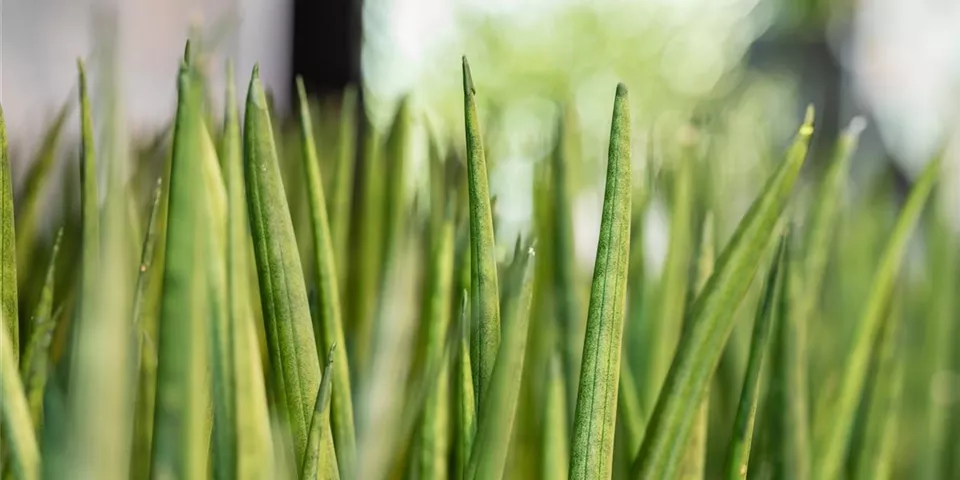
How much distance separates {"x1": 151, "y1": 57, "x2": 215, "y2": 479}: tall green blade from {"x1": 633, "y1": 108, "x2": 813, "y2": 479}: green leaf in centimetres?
7

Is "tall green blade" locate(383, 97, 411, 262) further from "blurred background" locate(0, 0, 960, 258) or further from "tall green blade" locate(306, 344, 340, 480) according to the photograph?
"blurred background" locate(0, 0, 960, 258)

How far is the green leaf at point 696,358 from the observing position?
0.37 ft

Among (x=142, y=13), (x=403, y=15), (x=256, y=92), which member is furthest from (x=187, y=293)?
(x=403, y=15)

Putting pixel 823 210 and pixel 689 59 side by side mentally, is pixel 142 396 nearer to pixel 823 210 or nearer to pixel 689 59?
pixel 823 210

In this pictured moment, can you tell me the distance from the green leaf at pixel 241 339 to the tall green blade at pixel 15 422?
0.03 metres

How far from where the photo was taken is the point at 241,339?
87 mm

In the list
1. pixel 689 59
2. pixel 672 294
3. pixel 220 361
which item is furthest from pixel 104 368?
pixel 689 59

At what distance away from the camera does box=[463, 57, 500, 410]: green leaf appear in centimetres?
10

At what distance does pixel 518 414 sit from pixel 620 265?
0.07 meters

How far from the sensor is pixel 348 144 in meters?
0.21

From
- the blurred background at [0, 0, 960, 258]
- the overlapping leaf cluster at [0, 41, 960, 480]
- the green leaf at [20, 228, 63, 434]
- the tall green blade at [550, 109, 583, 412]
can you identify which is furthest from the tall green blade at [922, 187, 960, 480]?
the blurred background at [0, 0, 960, 258]

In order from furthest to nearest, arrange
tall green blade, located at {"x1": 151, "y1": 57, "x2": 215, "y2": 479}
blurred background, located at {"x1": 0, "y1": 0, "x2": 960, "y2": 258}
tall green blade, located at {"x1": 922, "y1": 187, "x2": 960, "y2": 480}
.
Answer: blurred background, located at {"x1": 0, "y1": 0, "x2": 960, "y2": 258}, tall green blade, located at {"x1": 922, "y1": 187, "x2": 960, "y2": 480}, tall green blade, located at {"x1": 151, "y1": 57, "x2": 215, "y2": 479}

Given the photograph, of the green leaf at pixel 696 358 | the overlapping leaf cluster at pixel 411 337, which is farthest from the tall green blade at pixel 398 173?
the green leaf at pixel 696 358

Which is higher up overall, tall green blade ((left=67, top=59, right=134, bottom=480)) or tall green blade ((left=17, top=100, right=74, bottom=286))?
tall green blade ((left=17, top=100, right=74, bottom=286))
